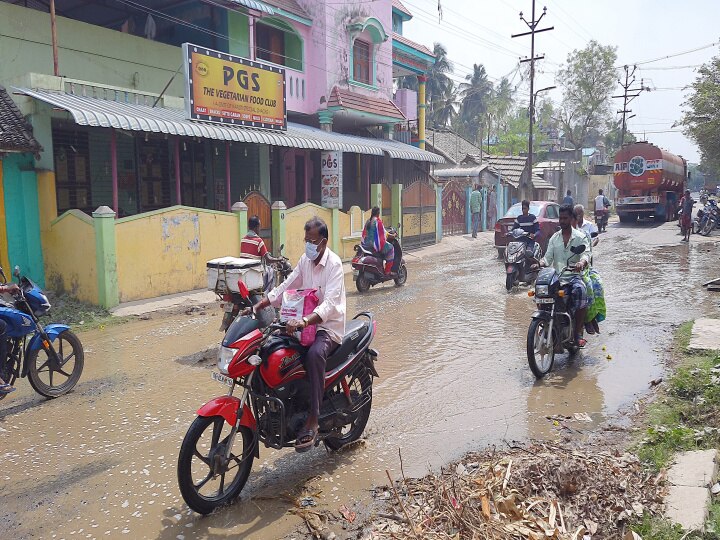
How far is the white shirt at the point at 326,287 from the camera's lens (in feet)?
13.1

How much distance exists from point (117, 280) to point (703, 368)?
8765 mm

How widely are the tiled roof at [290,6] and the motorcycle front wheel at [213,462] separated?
15.5 meters

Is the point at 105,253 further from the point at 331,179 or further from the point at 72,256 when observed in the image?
the point at 331,179

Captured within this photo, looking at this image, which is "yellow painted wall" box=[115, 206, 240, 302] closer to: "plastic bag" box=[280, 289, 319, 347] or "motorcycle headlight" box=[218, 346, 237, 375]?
"plastic bag" box=[280, 289, 319, 347]

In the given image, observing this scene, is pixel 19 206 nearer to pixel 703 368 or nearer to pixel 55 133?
pixel 55 133

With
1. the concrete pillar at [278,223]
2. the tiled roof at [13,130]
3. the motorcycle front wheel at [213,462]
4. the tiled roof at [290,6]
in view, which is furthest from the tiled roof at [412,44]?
the motorcycle front wheel at [213,462]

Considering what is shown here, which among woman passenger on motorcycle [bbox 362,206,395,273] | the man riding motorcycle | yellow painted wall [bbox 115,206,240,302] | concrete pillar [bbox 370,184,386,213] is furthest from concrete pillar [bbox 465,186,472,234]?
the man riding motorcycle

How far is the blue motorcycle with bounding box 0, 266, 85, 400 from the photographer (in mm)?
5422

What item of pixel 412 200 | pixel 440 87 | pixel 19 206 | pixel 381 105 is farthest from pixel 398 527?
pixel 440 87

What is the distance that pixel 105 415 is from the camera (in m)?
5.35

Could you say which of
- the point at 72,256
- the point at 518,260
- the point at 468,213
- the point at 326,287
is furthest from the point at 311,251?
the point at 468,213

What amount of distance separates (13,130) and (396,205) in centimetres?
1149

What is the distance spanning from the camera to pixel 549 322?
630 cm

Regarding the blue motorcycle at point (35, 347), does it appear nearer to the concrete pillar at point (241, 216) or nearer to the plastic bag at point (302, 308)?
the plastic bag at point (302, 308)
